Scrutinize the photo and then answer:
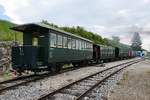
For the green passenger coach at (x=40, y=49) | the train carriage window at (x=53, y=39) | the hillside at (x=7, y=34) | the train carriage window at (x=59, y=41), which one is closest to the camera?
the green passenger coach at (x=40, y=49)

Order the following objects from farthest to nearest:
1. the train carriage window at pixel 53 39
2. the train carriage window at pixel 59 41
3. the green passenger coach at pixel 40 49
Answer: the train carriage window at pixel 59 41
the train carriage window at pixel 53 39
the green passenger coach at pixel 40 49

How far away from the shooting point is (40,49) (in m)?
16.3

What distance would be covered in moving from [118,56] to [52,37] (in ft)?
123

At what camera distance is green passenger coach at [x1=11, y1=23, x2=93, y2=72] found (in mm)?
15555

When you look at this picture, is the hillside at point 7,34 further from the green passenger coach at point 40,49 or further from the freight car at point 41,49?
the green passenger coach at point 40,49

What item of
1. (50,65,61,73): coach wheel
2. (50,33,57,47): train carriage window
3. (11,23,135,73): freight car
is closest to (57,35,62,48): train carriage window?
(11,23,135,73): freight car

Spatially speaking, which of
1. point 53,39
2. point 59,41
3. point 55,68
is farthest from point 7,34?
point 53,39

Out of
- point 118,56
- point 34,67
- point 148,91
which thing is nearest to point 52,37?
point 34,67

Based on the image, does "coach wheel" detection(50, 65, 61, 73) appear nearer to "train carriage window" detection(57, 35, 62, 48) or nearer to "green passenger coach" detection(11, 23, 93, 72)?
"green passenger coach" detection(11, 23, 93, 72)

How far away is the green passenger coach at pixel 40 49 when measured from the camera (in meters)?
15.6

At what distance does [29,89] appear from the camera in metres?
11.4

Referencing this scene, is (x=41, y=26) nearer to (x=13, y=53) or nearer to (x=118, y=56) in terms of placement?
(x=13, y=53)

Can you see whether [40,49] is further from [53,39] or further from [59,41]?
[59,41]

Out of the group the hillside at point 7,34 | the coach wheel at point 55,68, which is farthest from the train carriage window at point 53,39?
the hillside at point 7,34
